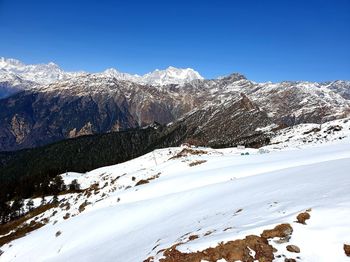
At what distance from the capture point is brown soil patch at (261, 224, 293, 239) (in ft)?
54.2

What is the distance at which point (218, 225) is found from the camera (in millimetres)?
21578

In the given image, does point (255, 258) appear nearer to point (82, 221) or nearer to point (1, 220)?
point (82, 221)

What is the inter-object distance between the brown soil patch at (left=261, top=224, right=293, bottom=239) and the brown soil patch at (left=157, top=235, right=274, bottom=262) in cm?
41

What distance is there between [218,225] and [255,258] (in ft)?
20.4

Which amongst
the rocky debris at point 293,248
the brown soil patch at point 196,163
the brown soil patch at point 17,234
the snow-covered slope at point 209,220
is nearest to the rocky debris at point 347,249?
the snow-covered slope at point 209,220

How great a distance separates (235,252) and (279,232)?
249 cm

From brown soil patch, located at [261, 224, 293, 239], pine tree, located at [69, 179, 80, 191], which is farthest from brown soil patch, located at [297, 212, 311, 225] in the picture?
pine tree, located at [69, 179, 80, 191]

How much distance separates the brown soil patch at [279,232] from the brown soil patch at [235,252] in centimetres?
41

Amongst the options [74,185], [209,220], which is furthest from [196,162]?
[74,185]

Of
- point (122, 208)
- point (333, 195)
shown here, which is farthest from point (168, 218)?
point (333, 195)

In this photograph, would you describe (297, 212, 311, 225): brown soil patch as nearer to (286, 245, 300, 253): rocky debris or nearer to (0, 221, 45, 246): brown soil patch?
(286, 245, 300, 253): rocky debris

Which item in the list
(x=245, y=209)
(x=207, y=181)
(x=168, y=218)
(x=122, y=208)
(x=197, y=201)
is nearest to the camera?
(x=245, y=209)

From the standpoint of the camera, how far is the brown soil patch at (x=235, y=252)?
15555 millimetres

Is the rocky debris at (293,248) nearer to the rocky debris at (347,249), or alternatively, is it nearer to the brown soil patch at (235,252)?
the brown soil patch at (235,252)
